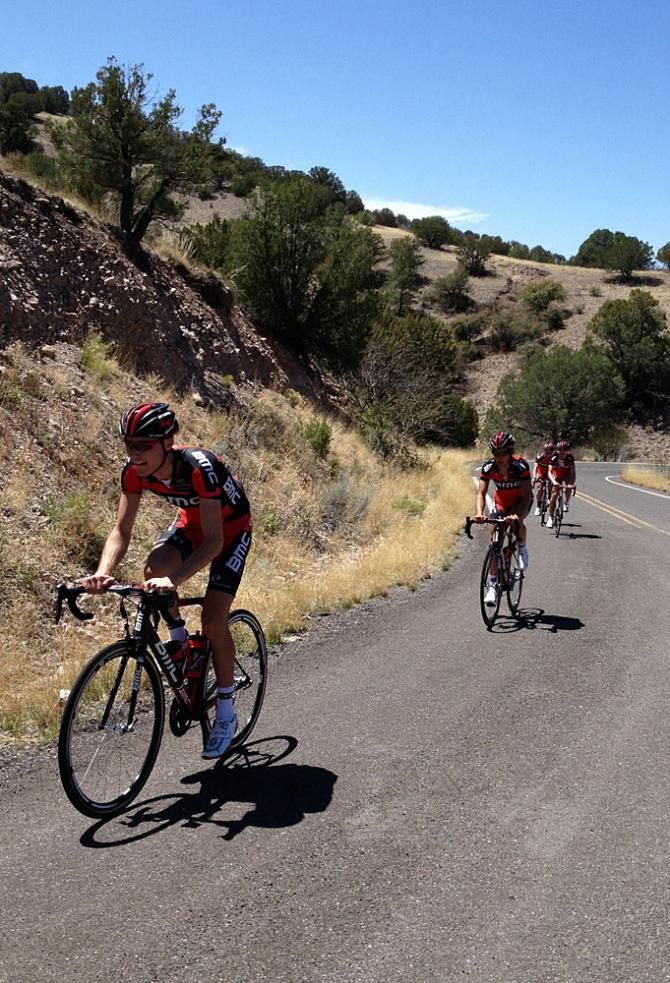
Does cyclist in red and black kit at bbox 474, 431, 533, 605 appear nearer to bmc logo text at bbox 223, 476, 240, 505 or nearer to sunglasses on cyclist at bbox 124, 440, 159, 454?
bmc logo text at bbox 223, 476, 240, 505

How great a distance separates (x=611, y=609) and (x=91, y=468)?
23.7ft

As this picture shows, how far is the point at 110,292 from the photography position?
1691 cm

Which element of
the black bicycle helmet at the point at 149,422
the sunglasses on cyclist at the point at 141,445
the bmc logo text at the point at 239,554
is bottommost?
the bmc logo text at the point at 239,554

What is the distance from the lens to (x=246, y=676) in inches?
221

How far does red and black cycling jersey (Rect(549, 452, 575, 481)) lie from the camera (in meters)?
18.1

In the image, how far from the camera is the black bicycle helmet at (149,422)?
456cm

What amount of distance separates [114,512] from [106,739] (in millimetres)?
6404

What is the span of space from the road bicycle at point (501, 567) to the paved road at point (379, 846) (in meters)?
1.90

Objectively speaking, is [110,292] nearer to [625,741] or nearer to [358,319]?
[358,319]

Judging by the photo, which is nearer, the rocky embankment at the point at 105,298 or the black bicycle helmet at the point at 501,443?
the black bicycle helmet at the point at 501,443

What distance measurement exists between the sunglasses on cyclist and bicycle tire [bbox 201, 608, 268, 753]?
4.52 ft

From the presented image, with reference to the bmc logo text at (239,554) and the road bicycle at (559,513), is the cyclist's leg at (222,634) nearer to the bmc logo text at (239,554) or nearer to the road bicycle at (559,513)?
the bmc logo text at (239,554)

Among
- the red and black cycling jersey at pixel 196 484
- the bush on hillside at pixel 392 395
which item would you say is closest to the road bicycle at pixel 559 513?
the bush on hillside at pixel 392 395

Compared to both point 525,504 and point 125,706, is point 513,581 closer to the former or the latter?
point 525,504
